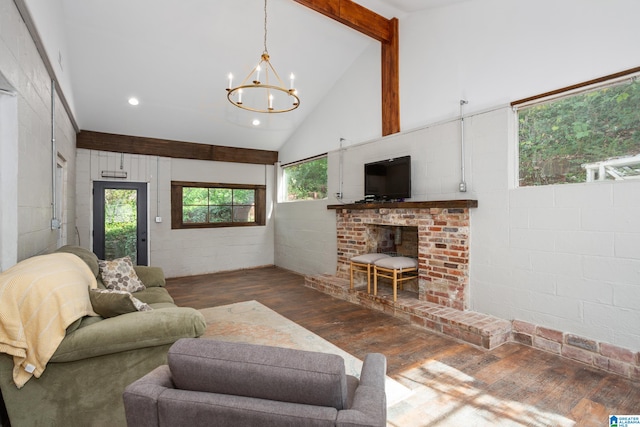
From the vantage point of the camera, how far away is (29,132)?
7.89 feet

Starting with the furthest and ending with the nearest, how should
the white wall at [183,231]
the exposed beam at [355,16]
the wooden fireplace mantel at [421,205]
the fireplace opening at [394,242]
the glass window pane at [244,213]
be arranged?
1. the glass window pane at [244,213]
2. the white wall at [183,231]
3. the fireplace opening at [394,242]
4. the exposed beam at [355,16]
5. the wooden fireplace mantel at [421,205]

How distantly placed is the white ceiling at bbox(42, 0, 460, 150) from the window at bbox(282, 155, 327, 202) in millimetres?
1096

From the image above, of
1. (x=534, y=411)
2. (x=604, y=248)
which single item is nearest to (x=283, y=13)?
(x=604, y=248)

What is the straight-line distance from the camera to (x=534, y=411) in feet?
6.89

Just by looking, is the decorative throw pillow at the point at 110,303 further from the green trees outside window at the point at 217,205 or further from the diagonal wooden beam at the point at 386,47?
the green trees outside window at the point at 217,205

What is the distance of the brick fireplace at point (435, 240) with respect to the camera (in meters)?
3.63

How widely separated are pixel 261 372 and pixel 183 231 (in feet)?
19.2

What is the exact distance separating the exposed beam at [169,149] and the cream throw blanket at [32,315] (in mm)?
4646

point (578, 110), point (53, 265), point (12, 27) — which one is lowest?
point (53, 265)

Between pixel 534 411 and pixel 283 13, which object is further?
pixel 283 13

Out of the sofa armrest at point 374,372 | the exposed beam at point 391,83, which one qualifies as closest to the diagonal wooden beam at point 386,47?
the exposed beam at point 391,83

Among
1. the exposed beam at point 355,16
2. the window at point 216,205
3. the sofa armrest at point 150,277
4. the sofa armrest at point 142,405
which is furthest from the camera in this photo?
the window at point 216,205

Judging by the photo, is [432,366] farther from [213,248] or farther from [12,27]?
[213,248]

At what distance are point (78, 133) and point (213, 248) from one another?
3.07 metres
